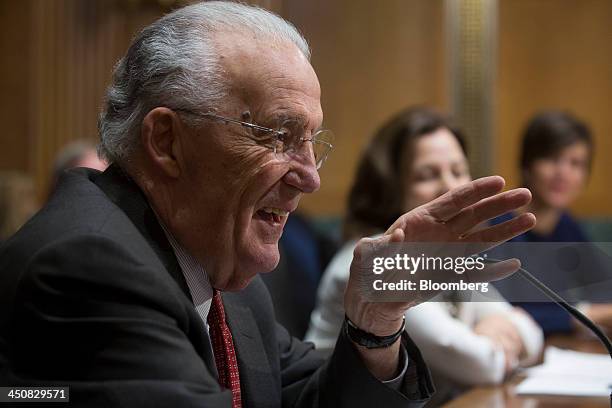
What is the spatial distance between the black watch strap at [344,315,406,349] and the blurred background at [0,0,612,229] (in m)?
2.51

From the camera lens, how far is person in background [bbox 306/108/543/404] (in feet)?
5.48

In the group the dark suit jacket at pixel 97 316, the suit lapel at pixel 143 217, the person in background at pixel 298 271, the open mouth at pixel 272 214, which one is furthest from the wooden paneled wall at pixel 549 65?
the dark suit jacket at pixel 97 316

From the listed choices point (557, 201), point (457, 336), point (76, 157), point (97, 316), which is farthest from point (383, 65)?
point (97, 316)

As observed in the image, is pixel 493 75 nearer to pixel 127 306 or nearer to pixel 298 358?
pixel 298 358

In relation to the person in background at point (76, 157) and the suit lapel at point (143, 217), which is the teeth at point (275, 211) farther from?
the person in background at point (76, 157)

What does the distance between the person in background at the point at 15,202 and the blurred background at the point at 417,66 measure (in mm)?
256

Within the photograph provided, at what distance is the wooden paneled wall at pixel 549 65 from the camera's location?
3984mm

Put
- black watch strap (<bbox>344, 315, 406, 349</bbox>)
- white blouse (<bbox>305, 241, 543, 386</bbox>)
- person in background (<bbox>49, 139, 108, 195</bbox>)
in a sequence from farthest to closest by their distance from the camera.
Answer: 1. person in background (<bbox>49, 139, 108, 195</bbox>)
2. white blouse (<bbox>305, 241, 543, 386</bbox>)
3. black watch strap (<bbox>344, 315, 406, 349</bbox>)

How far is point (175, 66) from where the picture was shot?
121cm

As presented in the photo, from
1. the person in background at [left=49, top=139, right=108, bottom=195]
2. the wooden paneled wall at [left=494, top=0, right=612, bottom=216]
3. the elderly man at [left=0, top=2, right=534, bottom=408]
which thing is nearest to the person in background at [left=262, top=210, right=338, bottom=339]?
the person in background at [left=49, top=139, right=108, bottom=195]

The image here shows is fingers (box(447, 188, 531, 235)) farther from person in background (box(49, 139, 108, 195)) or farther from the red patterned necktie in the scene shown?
person in background (box(49, 139, 108, 195))

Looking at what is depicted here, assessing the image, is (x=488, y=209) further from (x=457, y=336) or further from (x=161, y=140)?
(x=457, y=336)

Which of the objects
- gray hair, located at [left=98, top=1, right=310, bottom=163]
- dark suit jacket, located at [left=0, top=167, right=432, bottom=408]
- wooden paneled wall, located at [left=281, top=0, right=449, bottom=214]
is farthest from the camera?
wooden paneled wall, located at [left=281, top=0, right=449, bottom=214]

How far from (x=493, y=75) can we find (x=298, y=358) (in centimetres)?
291
